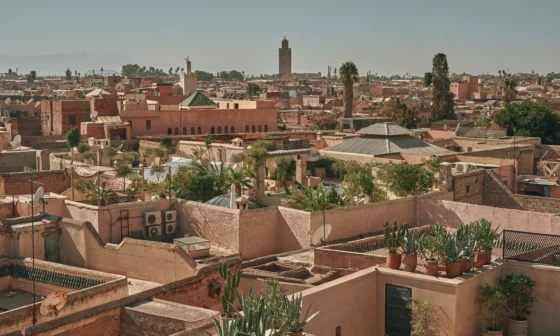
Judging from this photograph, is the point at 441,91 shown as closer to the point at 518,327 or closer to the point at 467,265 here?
the point at 518,327

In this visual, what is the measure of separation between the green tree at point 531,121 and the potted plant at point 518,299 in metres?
33.0

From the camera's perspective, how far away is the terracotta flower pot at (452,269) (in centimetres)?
1075

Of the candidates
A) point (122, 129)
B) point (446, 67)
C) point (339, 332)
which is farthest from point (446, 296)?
point (446, 67)

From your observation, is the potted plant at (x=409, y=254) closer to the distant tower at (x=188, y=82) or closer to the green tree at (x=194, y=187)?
the green tree at (x=194, y=187)

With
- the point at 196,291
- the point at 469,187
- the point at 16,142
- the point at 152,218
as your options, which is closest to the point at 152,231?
the point at 152,218

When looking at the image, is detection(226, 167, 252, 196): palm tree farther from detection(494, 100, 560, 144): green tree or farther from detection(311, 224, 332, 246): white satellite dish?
detection(494, 100, 560, 144): green tree

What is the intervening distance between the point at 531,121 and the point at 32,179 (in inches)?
1237

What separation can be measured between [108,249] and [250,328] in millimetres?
8425

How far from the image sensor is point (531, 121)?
43750 mm

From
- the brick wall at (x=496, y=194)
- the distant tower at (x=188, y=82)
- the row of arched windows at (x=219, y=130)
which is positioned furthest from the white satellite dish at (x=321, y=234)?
the distant tower at (x=188, y=82)

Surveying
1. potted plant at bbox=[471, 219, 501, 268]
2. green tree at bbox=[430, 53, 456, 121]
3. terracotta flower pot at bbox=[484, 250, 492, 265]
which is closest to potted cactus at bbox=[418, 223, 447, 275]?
potted plant at bbox=[471, 219, 501, 268]

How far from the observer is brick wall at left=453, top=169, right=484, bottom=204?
72.5 feet

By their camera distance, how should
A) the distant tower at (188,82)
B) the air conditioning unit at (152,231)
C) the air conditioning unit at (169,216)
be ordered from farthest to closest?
the distant tower at (188,82) → the air conditioning unit at (169,216) → the air conditioning unit at (152,231)

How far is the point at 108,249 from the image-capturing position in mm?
15008
